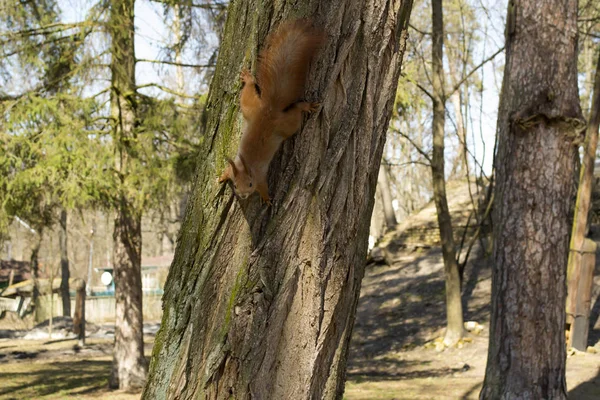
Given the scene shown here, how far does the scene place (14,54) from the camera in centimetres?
988

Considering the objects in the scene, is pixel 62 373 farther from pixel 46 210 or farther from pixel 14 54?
pixel 14 54

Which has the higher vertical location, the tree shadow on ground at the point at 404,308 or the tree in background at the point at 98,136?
the tree in background at the point at 98,136

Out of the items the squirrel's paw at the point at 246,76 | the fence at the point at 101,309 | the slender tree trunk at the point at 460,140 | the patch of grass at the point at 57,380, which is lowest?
the fence at the point at 101,309

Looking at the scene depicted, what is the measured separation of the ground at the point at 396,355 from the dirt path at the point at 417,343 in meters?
0.01

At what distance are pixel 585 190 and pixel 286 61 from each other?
861 cm

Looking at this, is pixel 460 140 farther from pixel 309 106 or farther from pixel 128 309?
pixel 309 106

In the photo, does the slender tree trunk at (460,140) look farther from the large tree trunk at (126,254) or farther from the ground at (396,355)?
the large tree trunk at (126,254)

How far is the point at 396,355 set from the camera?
42.4ft

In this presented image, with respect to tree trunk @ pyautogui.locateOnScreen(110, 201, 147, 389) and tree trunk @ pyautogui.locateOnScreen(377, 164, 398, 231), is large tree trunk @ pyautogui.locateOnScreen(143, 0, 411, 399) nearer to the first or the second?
tree trunk @ pyautogui.locateOnScreen(110, 201, 147, 389)

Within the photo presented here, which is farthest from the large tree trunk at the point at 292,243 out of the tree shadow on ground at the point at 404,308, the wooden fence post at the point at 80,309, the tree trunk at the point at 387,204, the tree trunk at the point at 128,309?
the tree trunk at the point at 387,204

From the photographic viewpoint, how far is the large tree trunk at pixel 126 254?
383 inches

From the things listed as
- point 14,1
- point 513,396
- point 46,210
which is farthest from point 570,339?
point 14,1

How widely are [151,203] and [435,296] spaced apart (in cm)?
854

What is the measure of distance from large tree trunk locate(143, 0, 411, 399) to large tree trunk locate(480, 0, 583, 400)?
3563 mm
